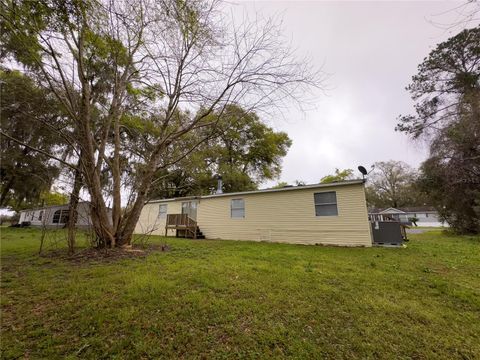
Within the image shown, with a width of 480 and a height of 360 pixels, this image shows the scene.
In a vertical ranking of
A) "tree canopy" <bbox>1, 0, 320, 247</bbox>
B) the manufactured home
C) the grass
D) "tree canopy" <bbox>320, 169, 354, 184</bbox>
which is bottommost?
the grass

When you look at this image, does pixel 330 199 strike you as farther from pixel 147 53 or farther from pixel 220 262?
pixel 147 53

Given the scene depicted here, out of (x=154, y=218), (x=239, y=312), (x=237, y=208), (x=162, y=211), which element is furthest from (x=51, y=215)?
(x=239, y=312)

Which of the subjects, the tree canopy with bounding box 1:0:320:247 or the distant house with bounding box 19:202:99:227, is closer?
the tree canopy with bounding box 1:0:320:247

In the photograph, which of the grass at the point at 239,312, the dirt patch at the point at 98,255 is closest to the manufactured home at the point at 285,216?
the dirt patch at the point at 98,255

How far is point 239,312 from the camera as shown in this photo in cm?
270

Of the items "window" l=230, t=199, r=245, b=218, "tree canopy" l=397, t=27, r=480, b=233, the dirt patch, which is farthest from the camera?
"window" l=230, t=199, r=245, b=218

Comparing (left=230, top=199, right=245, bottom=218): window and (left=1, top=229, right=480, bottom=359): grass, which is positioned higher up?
(left=230, top=199, right=245, bottom=218): window

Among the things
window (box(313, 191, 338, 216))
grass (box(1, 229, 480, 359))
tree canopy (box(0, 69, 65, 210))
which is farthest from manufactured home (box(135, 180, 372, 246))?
tree canopy (box(0, 69, 65, 210))

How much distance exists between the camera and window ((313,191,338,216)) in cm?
853

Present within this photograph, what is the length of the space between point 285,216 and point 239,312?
23.5 feet

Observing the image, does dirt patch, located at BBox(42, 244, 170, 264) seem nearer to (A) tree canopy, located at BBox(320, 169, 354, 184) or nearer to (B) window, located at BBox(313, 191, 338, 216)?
(B) window, located at BBox(313, 191, 338, 216)

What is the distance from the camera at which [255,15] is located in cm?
517

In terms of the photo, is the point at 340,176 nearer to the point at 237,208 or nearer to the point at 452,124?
the point at 452,124

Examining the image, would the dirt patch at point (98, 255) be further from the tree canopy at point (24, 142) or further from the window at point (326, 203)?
the window at point (326, 203)
